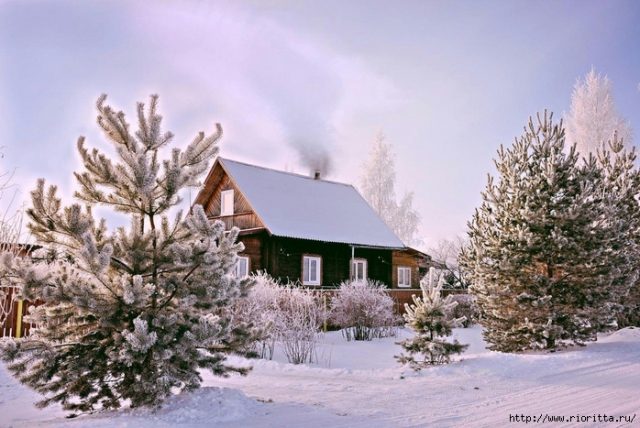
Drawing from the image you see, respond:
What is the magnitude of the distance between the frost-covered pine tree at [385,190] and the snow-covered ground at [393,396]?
1346 inches

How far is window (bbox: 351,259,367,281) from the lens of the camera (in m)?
25.5

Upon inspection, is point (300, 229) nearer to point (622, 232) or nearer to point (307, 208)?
point (307, 208)

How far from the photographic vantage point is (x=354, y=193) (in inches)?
1206

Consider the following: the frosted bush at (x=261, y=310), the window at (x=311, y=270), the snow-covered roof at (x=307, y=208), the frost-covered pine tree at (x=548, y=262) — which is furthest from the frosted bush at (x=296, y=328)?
the window at (x=311, y=270)

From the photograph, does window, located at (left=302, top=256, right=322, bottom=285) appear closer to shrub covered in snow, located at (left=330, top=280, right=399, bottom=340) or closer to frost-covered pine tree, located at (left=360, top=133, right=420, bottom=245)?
shrub covered in snow, located at (left=330, top=280, right=399, bottom=340)

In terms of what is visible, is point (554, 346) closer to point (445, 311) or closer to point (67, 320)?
point (445, 311)

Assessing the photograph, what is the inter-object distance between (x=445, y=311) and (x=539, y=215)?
421cm

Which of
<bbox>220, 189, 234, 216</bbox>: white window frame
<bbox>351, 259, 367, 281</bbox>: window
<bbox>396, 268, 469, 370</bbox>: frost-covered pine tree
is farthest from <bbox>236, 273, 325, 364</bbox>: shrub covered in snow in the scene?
<bbox>351, 259, 367, 281</bbox>: window

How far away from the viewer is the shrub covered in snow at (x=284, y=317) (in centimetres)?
1139

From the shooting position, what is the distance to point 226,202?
24.1m

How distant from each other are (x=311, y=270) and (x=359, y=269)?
357 centimetres

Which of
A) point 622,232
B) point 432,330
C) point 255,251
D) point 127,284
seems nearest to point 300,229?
point 255,251

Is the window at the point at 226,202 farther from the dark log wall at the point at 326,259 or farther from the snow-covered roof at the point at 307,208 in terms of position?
the dark log wall at the point at 326,259

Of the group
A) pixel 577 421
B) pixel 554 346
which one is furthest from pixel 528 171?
pixel 577 421
